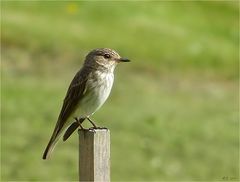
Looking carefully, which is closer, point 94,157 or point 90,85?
point 94,157

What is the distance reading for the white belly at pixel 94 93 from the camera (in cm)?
813

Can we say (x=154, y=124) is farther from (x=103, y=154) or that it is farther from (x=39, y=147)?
(x=103, y=154)

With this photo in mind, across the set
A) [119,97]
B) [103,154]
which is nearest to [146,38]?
[119,97]

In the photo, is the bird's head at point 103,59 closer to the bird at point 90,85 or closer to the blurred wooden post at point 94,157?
the bird at point 90,85

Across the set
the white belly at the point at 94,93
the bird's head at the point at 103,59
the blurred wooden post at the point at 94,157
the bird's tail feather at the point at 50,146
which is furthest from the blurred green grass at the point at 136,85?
the blurred wooden post at the point at 94,157

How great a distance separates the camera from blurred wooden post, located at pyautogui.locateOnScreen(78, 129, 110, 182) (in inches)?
221

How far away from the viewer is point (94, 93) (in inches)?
321

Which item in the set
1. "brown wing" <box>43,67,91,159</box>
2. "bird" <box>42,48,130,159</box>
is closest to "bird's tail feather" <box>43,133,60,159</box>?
"brown wing" <box>43,67,91,159</box>

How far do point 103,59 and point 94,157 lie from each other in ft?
8.30

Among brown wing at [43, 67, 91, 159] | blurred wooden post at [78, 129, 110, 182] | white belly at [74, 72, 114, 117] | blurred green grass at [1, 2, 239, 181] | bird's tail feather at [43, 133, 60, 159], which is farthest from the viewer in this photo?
blurred green grass at [1, 2, 239, 181]

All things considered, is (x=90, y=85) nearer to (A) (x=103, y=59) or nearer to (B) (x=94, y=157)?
(A) (x=103, y=59)

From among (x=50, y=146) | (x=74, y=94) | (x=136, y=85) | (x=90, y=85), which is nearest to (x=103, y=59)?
(x=90, y=85)

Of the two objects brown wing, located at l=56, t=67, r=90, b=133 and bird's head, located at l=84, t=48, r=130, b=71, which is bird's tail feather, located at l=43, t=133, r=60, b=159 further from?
bird's head, located at l=84, t=48, r=130, b=71

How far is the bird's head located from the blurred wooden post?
2.29 meters
